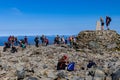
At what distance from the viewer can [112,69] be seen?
3108 centimetres

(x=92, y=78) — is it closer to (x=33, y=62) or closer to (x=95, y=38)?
(x=33, y=62)

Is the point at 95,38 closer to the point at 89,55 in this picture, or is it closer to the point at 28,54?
the point at 89,55

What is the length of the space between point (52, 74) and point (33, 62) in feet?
36.5

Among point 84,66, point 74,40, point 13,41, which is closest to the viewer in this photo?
point 84,66

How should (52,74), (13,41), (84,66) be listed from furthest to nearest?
(13,41) → (84,66) → (52,74)

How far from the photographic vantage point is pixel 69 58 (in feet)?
157

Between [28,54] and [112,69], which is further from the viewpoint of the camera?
[28,54]

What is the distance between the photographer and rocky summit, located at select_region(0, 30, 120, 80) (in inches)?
1367

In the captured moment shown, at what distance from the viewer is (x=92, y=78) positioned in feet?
101

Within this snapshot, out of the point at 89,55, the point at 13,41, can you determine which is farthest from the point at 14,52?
the point at 89,55

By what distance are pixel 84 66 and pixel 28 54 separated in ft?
48.3

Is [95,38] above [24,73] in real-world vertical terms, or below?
above

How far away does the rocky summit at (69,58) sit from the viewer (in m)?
34.7

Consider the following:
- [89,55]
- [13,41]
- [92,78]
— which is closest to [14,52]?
[13,41]
